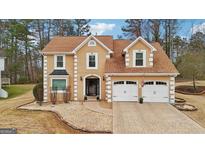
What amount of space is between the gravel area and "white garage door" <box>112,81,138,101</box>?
2.48 metres

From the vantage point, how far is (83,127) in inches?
397

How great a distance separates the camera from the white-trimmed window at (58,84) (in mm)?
16094

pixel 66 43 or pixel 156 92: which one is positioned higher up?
pixel 66 43

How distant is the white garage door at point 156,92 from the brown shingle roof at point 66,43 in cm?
397

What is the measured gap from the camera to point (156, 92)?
15.2m

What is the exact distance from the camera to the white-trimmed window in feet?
52.8

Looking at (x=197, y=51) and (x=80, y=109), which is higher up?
(x=197, y=51)

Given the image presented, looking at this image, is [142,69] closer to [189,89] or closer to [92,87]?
[92,87]

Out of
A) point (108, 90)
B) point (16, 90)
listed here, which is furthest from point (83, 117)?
point (16, 90)

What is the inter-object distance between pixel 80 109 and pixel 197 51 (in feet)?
36.8

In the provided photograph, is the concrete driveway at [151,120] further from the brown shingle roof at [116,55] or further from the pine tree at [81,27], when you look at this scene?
the pine tree at [81,27]

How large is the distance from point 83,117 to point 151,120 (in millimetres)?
3196
